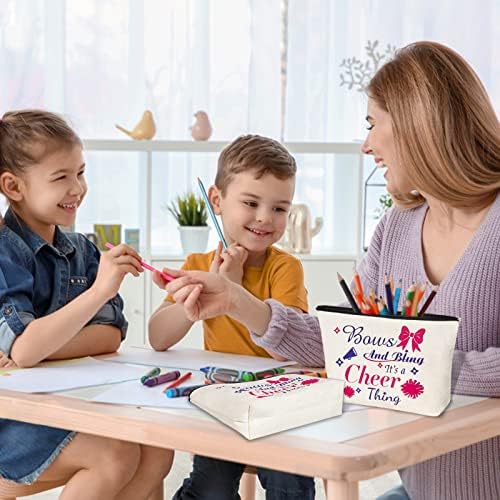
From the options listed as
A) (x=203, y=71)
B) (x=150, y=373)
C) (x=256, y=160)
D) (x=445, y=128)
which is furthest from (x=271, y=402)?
(x=203, y=71)

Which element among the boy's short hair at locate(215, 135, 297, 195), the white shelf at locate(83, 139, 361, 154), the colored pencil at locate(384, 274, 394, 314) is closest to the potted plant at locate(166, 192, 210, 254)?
the white shelf at locate(83, 139, 361, 154)

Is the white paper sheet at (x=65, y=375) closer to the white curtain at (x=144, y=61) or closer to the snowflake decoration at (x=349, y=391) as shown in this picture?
the snowflake decoration at (x=349, y=391)

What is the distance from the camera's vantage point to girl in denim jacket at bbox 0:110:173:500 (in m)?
1.46

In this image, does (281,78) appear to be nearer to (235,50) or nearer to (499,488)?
(235,50)

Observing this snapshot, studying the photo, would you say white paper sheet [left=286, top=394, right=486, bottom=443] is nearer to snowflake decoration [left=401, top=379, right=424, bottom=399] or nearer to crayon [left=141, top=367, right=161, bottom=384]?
snowflake decoration [left=401, top=379, right=424, bottom=399]

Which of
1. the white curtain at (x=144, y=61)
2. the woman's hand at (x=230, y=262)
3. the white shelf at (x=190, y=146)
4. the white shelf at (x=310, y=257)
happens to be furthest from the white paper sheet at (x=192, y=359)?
the white curtain at (x=144, y=61)

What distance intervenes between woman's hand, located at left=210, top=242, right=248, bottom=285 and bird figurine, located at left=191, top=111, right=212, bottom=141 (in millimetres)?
2160

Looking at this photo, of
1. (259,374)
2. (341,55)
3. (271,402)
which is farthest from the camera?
(341,55)

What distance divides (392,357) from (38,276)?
0.75m

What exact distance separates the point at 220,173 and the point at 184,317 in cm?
34

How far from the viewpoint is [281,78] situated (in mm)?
4230

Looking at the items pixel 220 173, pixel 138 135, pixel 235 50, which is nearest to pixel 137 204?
pixel 138 135

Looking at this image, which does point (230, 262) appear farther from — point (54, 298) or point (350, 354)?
point (350, 354)

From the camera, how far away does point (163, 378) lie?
1.41 metres
